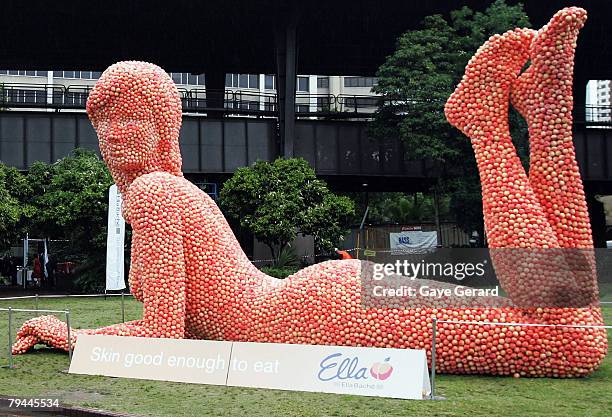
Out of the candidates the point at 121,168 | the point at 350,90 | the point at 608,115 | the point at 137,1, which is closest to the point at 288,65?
the point at 137,1

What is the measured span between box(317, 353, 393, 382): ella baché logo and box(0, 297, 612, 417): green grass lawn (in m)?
0.24

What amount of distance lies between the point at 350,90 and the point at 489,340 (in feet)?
236

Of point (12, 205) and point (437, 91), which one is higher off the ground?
point (437, 91)

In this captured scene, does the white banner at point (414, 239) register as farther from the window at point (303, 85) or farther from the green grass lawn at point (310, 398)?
the window at point (303, 85)

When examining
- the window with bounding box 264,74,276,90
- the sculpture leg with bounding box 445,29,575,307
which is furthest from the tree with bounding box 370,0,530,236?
the window with bounding box 264,74,276,90

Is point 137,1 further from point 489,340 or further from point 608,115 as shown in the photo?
point 489,340

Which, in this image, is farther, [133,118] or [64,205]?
[64,205]

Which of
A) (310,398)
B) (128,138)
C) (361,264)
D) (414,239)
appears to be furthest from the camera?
(414,239)

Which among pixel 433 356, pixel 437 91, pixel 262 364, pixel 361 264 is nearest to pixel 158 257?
pixel 262 364

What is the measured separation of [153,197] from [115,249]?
9925 mm

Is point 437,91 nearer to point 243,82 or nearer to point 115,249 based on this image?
point 115,249

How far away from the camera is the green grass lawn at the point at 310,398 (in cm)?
837

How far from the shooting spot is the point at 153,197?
1115 centimetres

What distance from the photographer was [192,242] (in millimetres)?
11266
